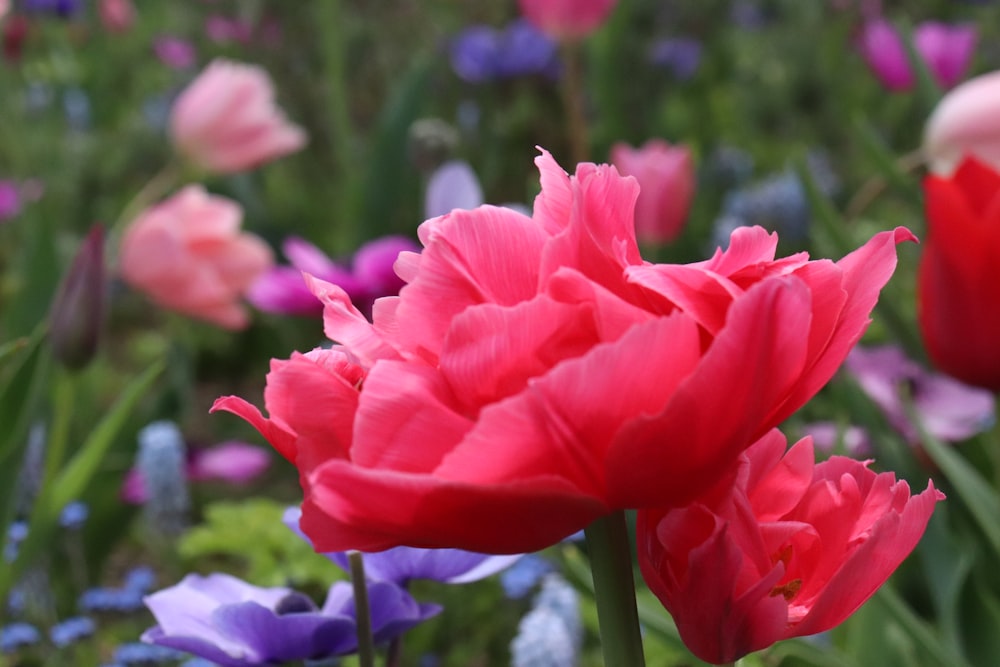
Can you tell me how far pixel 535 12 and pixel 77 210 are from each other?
1.25m

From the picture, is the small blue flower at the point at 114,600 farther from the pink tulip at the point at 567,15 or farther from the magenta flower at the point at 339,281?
the pink tulip at the point at 567,15

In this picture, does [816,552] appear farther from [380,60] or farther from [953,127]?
[380,60]

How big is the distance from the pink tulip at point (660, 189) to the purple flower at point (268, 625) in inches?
40.9

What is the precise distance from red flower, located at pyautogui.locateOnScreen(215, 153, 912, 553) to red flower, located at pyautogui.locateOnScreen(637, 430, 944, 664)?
2 centimetres

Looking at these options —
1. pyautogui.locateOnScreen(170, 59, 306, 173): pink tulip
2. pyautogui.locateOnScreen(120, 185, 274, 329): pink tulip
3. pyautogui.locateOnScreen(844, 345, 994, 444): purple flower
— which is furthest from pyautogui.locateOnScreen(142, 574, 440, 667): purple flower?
pyautogui.locateOnScreen(170, 59, 306, 173): pink tulip

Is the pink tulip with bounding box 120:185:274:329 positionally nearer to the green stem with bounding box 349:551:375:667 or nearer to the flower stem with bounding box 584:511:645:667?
the green stem with bounding box 349:551:375:667

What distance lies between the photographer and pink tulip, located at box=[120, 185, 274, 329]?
115 cm

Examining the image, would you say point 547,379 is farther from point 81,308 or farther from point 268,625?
point 81,308

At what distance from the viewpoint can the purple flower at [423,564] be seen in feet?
1.35

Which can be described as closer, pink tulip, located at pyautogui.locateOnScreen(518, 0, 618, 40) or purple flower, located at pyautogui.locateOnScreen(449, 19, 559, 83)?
pink tulip, located at pyautogui.locateOnScreen(518, 0, 618, 40)

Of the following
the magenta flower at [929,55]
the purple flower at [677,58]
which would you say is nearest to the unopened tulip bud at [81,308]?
the magenta flower at [929,55]

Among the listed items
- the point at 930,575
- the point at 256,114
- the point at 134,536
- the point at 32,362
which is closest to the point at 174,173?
the point at 256,114

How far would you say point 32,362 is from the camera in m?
0.71

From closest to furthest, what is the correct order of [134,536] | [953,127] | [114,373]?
[953,127] → [134,536] → [114,373]
